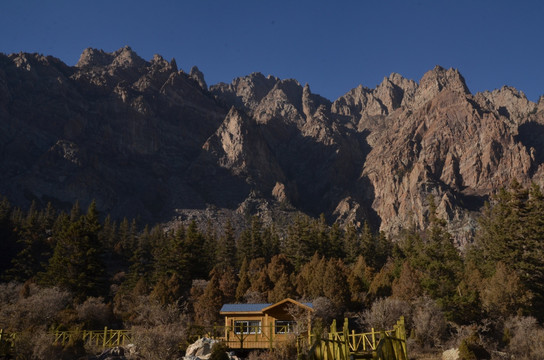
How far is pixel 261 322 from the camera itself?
35.4 meters

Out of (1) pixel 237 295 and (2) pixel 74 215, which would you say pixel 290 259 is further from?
(2) pixel 74 215

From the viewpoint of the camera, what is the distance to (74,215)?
104m

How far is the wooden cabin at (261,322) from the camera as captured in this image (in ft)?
112

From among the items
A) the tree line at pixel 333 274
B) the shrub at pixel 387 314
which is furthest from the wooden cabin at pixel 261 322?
the tree line at pixel 333 274

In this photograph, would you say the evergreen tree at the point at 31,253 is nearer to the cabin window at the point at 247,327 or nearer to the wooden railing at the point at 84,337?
the wooden railing at the point at 84,337

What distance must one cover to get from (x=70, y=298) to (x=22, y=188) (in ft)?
430

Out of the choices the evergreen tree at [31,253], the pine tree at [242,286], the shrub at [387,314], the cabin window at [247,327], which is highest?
the evergreen tree at [31,253]

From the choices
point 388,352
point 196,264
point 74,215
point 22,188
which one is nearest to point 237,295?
point 196,264

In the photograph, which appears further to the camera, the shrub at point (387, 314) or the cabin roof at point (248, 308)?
the shrub at point (387, 314)

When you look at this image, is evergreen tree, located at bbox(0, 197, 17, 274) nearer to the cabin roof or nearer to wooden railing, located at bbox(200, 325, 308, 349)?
the cabin roof

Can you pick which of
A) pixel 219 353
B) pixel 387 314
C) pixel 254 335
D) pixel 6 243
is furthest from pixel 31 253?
pixel 387 314

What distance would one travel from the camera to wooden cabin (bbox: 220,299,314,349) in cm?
3400

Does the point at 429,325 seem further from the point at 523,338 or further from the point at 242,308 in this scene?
the point at 242,308

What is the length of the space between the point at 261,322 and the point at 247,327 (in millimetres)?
1171
